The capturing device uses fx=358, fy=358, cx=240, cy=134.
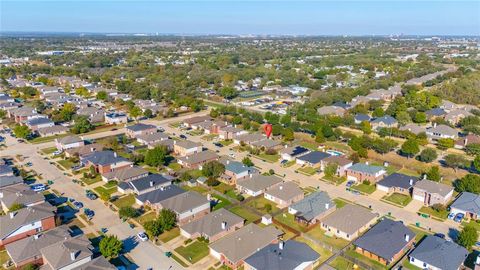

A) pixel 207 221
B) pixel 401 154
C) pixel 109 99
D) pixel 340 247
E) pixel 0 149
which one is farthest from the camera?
pixel 109 99

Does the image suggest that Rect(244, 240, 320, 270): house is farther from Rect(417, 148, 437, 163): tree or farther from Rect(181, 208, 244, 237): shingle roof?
Rect(417, 148, 437, 163): tree

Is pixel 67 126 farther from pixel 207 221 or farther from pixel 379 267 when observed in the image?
pixel 379 267

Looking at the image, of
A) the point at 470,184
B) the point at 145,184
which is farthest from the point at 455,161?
the point at 145,184

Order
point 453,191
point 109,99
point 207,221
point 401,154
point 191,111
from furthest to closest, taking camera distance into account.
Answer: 1. point 109,99
2. point 191,111
3. point 401,154
4. point 453,191
5. point 207,221

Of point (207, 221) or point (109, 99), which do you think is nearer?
point (207, 221)

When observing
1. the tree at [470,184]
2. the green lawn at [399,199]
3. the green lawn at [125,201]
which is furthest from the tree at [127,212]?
the tree at [470,184]

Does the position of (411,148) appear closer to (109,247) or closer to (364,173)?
(364,173)

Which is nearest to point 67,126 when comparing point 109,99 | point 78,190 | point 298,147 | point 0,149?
point 0,149
